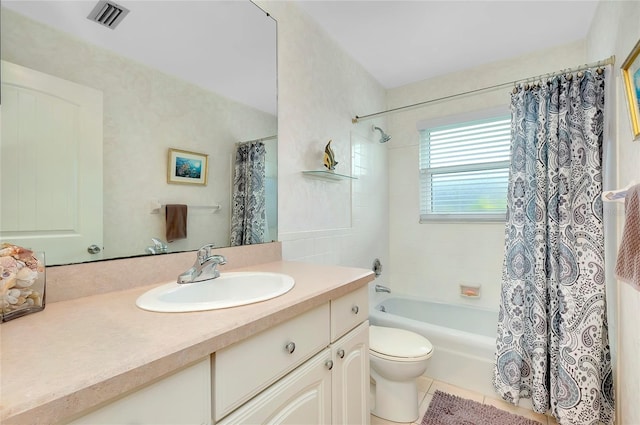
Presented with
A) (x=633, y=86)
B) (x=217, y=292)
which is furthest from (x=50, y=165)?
(x=633, y=86)

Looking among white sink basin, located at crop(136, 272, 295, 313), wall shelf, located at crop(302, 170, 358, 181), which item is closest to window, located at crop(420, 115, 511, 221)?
wall shelf, located at crop(302, 170, 358, 181)

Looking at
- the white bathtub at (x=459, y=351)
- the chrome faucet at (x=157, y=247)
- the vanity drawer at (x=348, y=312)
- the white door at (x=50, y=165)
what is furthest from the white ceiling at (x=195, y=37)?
the white bathtub at (x=459, y=351)

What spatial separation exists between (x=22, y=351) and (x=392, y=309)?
101 inches

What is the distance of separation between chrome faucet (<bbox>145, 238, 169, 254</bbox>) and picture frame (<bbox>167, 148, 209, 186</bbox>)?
241 millimetres

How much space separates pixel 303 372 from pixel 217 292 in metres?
0.44

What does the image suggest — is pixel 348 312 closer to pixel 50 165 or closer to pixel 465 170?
pixel 50 165

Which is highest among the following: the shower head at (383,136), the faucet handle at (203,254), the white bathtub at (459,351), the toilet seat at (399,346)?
the shower head at (383,136)

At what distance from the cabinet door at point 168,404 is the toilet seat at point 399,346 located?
117 cm

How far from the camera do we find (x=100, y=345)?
57cm

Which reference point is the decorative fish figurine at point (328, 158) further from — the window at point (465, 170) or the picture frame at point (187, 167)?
the window at point (465, 170)

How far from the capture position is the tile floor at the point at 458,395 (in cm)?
164

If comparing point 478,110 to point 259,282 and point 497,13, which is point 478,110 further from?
point 259,282

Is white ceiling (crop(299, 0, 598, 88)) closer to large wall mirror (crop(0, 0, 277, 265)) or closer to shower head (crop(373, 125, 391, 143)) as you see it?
shower head (crop(373, 125, 391, 143))

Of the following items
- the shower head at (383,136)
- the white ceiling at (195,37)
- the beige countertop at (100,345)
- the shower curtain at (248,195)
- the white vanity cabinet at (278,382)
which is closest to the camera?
the beige countertop at (100,345)
